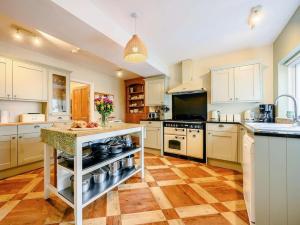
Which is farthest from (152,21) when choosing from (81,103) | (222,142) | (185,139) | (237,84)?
(81,103)

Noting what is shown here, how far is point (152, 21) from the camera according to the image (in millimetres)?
2113

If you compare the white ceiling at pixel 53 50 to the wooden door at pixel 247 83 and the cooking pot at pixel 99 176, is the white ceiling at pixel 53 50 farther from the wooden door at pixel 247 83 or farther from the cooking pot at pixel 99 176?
the wooden door at pixel 247 83

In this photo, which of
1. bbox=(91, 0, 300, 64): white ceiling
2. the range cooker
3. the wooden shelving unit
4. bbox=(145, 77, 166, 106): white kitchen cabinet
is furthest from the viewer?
the wooden shelving unit

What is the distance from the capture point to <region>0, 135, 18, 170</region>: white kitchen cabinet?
2.34 m

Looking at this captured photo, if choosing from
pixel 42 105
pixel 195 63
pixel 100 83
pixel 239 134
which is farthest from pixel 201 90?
pixel 42 105

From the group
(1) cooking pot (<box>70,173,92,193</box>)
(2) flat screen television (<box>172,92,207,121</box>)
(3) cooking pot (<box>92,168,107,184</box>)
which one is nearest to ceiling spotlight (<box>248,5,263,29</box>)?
(2) flat screen television (<box>172,92,207,121</box>)

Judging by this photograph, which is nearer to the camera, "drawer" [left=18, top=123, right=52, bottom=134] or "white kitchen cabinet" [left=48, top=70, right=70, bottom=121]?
"drawer" [left=18, top=123, right=52, bottom=134]

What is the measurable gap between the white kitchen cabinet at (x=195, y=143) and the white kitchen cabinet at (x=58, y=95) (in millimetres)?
3003

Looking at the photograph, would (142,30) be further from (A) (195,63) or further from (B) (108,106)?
(A) (195,63)

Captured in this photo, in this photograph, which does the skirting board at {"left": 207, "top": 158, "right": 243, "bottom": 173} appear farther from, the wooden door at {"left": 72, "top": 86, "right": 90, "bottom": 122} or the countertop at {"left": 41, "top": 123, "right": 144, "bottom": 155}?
the wooden door at {"left": 72, "top": 86, "right": 90, "bottom": 122}

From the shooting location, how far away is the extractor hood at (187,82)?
3.46 m

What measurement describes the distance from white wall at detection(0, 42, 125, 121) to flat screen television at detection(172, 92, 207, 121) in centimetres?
232

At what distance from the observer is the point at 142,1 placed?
68.0 inches

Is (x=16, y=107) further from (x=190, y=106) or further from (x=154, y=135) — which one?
(x=190, y=106)
